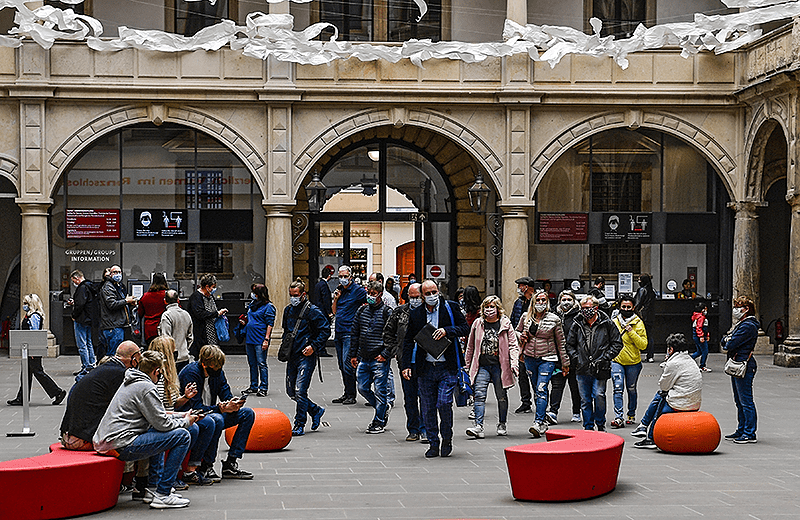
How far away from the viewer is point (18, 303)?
25.8 meters

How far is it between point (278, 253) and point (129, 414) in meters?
14.2

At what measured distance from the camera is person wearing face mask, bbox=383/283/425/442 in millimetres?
11945

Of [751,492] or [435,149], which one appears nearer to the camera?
[751,492]

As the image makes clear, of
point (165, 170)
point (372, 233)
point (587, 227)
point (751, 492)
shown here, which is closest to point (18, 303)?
point (165, 170)

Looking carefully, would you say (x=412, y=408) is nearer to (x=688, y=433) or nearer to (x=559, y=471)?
(x=688, y=433)

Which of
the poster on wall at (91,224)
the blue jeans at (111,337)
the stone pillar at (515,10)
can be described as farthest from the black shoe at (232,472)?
the stone pillar at (515,10)

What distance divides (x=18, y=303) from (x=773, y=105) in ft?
57.6

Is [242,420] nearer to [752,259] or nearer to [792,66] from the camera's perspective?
[792,66]

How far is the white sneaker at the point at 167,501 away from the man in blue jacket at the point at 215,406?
0.94 meters

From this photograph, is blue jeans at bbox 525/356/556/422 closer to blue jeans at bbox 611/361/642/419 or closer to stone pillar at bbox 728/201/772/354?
blue jeans at bbox 611/361/642/419

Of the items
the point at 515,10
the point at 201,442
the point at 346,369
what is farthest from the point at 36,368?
the point at 515,10

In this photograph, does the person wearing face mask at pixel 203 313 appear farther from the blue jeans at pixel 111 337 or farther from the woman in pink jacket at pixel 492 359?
the woman in pink jacket at pixel 492 359

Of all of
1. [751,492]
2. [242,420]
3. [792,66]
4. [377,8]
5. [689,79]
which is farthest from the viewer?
[377,8]

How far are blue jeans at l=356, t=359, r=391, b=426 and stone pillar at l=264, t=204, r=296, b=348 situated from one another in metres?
8.77
